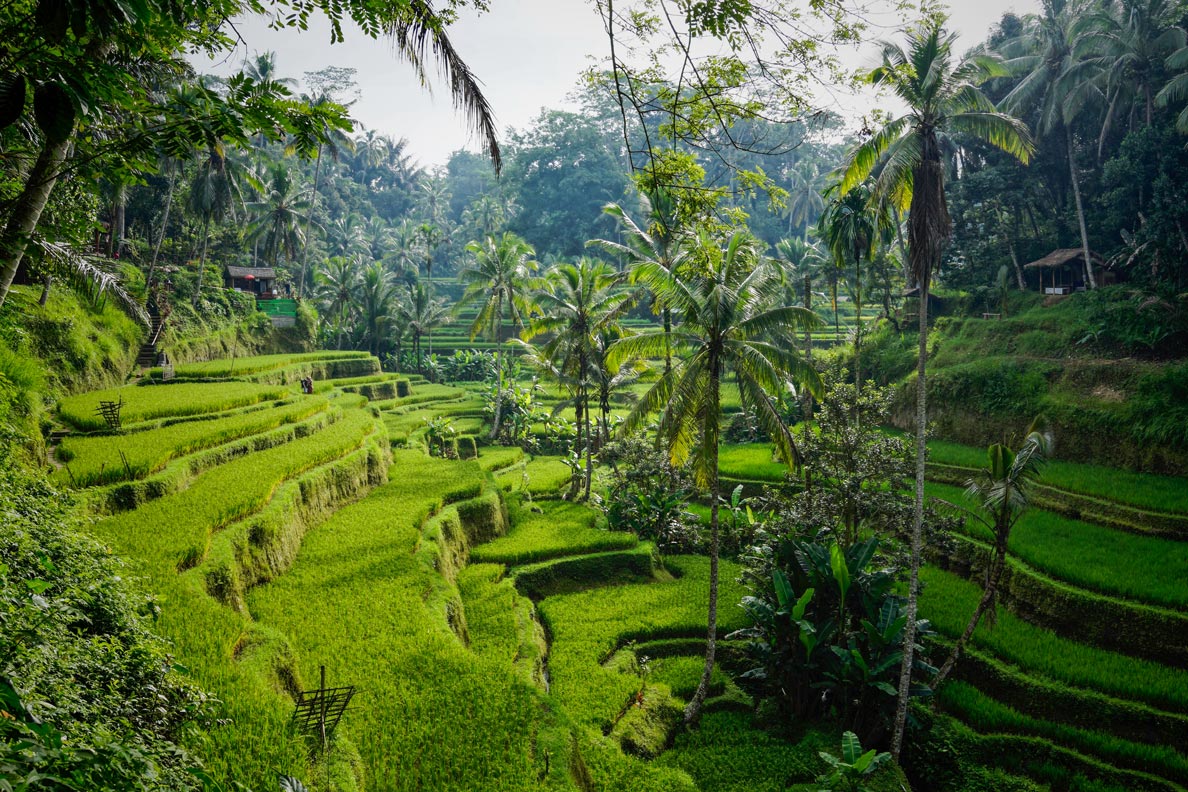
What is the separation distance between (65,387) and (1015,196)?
34.6 m

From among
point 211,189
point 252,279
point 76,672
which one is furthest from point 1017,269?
point 252,279

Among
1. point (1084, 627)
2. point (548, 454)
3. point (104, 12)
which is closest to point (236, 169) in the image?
point (548, 454)

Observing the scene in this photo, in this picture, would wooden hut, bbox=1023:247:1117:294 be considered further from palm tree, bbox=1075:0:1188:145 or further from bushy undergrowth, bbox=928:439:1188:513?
bushy undergrowth, bbox=928:439:1188:513

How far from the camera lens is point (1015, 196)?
1094 inches

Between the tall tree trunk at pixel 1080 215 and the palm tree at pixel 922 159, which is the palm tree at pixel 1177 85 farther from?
the palm tree at pixel 922 159

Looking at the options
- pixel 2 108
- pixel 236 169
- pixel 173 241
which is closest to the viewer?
pixel 2 108

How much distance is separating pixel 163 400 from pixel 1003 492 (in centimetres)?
1819

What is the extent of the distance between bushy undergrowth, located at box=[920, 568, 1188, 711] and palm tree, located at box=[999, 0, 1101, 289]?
1717 cm

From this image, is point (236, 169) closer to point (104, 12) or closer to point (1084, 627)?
point (104, 12)

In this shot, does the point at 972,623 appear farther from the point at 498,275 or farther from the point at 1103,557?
the point at 498,275

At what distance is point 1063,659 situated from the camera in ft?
36.5

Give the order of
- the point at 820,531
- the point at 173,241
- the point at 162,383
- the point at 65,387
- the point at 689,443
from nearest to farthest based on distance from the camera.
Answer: the point at 689,443
the point at 820,531
the point at 65,387
the point at 162,383
the point at 173,241

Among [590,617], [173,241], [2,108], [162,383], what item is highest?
[173,241]

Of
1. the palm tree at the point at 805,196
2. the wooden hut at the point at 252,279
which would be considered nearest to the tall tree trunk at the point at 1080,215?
the palm tree at the point at 805,196
